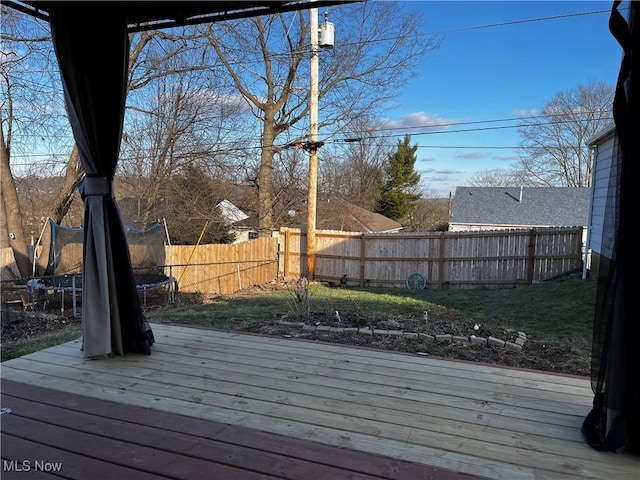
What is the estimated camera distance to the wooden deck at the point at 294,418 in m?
1.51

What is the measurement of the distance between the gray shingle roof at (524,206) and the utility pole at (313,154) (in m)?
11.2

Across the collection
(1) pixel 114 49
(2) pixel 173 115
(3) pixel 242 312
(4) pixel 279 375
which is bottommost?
(3) pixel 242 312

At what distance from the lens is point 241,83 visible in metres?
15.2

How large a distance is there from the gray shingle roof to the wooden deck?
19168 millimetres

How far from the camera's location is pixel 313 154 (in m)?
11.7

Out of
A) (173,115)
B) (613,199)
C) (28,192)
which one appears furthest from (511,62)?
(28,192)

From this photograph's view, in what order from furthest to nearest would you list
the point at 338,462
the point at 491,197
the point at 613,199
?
the point at 491,197 → the point at 613,199 → the point at 338,462

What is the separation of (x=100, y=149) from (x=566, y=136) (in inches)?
959

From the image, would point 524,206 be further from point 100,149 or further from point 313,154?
point 100,149

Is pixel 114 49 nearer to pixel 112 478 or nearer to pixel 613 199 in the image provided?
pixel 112 478

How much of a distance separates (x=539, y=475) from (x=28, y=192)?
43.8 feet
